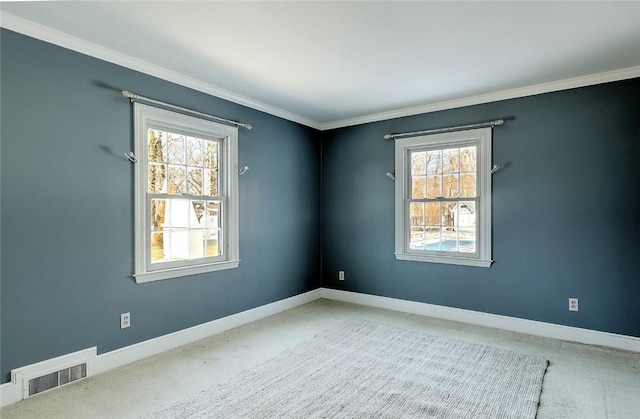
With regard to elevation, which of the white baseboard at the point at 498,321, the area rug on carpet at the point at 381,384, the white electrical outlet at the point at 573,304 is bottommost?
the area rug on carpet at the point at 381,384

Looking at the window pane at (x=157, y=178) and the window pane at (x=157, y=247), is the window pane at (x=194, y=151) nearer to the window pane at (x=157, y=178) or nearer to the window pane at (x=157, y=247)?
the window pane at (x=157, y=178)

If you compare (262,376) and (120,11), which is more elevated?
(120,11)

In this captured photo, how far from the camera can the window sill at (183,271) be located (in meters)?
3.01

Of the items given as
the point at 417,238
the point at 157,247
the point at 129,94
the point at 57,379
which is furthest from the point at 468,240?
the point at 57,379

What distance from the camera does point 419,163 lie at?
4387 millimetres

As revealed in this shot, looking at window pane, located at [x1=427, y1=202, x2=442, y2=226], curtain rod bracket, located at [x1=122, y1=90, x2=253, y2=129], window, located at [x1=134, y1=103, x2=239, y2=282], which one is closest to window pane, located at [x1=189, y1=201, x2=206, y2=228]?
window, located at [x1=134, y1=103, x2=239, y2=282]

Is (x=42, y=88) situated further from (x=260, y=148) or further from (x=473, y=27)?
(x=473, y=27)

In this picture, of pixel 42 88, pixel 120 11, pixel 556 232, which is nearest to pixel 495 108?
pixel 556 232

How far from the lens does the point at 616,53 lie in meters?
2.83

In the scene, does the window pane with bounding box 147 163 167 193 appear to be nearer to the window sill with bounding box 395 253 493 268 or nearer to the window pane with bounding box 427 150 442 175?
the window sill with bounding box 395 253 493 268

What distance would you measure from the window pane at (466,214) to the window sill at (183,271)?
2542 mm

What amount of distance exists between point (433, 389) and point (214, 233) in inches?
97.6

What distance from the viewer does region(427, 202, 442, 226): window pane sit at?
4.24 metres

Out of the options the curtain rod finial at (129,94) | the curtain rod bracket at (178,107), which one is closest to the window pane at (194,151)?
the curtain rod bracket at (178,107)
